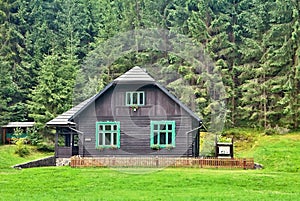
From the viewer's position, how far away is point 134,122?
31500mm

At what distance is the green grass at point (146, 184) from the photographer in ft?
64.4

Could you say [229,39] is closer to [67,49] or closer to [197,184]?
[67,49]

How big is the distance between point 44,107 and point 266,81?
1981 centimetres

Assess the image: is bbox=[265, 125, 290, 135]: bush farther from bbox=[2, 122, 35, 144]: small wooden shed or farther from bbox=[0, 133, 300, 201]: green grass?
bbox=[2, 122, 35, 144]: small wooden shed

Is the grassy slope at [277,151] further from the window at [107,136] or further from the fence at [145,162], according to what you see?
the window at [107,136]

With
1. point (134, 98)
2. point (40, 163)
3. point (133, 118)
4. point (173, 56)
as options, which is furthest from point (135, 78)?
point (173, 56)

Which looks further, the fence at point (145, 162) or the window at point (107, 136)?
the window at point (107, 136)

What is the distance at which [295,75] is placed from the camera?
4531cm

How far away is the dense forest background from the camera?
151ft

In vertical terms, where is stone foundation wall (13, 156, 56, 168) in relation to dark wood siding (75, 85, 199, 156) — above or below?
below

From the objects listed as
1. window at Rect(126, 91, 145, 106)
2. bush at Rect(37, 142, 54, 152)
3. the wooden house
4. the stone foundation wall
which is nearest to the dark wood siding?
the wooden house

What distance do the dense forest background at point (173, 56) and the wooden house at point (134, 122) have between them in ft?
43.2

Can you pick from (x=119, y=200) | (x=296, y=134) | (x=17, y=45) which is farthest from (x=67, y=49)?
(x=119, y=200)

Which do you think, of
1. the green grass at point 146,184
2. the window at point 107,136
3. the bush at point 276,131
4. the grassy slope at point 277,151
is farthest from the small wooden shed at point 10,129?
the bush at point 276,131
